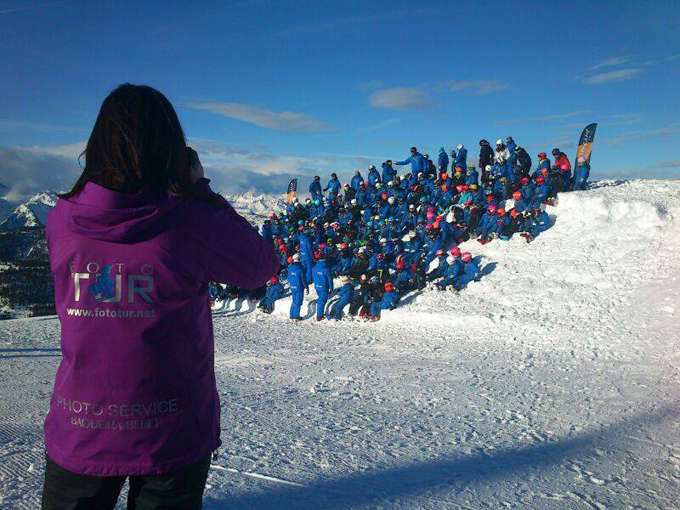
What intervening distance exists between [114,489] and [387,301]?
344 inches

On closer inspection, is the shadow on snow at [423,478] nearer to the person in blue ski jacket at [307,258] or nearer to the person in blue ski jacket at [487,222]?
the person in blue ski jacket at [487,222]

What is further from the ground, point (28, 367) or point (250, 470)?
point (250, 470)

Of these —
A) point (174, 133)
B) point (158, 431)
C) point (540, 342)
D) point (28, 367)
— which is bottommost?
point (28, 367)

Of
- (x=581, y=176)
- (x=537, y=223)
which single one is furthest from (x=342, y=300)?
(x=581, y=176)

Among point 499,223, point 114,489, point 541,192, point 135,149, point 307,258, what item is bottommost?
point 307,258

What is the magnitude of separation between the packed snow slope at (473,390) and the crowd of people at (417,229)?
48cm

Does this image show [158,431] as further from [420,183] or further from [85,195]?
[420,183]

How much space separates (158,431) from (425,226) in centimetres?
1119

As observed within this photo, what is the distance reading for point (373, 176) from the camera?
648 inches

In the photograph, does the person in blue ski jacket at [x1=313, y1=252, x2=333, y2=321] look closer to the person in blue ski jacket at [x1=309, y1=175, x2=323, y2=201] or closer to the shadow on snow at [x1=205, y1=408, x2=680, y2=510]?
the shadow on snow at [x1=205, y1=408, x2=680, y2=510]

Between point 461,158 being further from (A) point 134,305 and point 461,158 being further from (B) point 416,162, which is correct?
(A) point 134,305

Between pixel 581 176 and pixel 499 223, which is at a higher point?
pixel 581 176

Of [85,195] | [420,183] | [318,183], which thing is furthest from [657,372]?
[318,183]

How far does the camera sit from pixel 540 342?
7.30 metres
